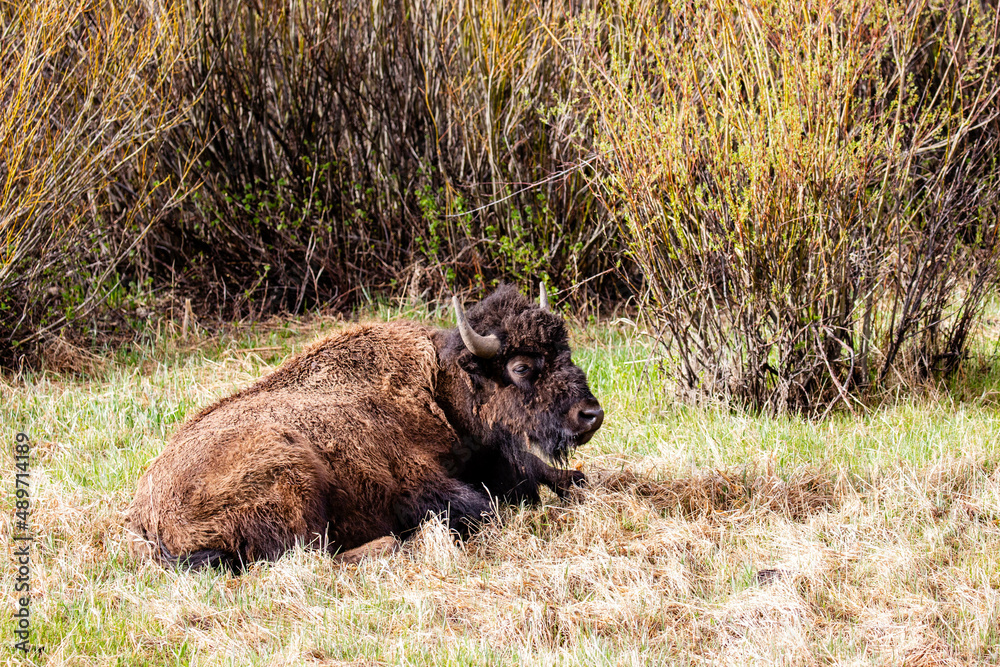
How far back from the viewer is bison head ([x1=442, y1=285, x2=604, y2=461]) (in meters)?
5.01

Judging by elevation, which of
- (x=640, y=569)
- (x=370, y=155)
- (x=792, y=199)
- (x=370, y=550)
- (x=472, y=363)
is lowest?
(x=370, y=550)

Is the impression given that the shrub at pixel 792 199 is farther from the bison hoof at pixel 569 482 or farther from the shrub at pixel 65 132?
the shrub at pixel 65 132

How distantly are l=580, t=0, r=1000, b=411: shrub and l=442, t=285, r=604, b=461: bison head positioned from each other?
4.76 ft

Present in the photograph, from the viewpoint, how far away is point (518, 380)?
5.10 metres

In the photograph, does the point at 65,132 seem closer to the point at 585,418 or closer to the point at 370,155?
the point at 370,155

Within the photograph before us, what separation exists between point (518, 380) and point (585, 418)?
1.30 ft

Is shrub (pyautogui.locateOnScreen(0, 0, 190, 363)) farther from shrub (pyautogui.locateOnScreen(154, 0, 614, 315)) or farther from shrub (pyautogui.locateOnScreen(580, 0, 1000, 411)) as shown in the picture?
shrub (pyautogui.locateOnScreen(580, 0, 1000, 411))

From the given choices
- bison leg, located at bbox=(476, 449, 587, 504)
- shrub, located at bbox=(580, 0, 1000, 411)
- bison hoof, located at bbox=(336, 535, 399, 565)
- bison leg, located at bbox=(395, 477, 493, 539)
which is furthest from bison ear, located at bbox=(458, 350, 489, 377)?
shrub, located at bbox=(580, 0, 1000, 411)

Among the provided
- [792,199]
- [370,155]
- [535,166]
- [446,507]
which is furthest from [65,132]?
[792,199]

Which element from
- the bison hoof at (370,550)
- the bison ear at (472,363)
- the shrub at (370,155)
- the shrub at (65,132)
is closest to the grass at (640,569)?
the bison hoof at (370,550)

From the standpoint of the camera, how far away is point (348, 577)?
173 inches

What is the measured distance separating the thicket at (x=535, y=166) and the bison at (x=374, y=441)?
160cm

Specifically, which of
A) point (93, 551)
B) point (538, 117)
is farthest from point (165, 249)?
point (93, 551)

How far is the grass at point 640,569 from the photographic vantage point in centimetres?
372
